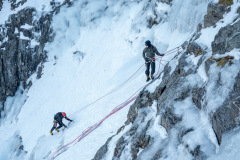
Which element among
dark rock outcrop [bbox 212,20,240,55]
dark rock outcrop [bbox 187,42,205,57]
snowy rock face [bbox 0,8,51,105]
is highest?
snowy rock face [bbox 0,8,51,105]

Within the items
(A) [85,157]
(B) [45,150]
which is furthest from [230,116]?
(B) [45,150]

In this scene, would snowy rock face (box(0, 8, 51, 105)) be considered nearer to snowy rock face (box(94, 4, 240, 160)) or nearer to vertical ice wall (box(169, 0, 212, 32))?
vertical ice wall (box(169, 0, 212, 32))

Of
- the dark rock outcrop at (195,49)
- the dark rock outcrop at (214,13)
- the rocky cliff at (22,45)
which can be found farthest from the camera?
the rocky cliff at (22,45)

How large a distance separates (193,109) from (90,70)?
1080cm

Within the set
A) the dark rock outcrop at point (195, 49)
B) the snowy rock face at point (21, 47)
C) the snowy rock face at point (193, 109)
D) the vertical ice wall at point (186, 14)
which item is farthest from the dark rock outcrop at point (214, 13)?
the snowy rock face at point (21, 47)

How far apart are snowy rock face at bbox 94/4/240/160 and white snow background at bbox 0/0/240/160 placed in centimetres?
31

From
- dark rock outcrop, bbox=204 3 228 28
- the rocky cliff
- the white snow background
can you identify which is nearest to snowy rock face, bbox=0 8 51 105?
the rocky cliff

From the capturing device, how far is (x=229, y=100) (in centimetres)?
253

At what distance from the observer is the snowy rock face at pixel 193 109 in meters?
2.59

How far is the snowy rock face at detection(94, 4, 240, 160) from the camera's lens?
2.59m

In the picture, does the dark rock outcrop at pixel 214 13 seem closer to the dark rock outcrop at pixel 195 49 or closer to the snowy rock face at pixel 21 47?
the dark rock outcrop at pixel 195 49

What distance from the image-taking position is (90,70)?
13594mm

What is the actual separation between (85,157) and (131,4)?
10.3 meters

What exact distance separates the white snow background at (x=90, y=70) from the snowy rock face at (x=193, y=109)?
31 centimetres
